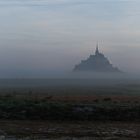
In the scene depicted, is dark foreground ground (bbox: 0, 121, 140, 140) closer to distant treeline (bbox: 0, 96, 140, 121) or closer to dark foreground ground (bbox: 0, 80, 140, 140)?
dark foreground ground (bbox: 0, 80, 140, 140)

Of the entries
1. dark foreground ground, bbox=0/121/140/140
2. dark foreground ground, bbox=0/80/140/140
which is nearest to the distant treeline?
dark foreground ground, bbox=0/80/140/140

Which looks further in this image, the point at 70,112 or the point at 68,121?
the point at 70,112

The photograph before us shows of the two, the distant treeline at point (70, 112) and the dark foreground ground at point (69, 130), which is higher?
the distant treeline at point (70, 112)

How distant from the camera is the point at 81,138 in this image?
2725cm

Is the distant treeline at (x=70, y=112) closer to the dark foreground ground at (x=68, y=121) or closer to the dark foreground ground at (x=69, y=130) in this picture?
the dark foreground ground at (x=68, y=121)

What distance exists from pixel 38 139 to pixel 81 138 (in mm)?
2200

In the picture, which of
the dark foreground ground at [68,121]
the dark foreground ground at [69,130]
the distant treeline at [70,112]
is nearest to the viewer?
the dark foreground ground at [69,130]

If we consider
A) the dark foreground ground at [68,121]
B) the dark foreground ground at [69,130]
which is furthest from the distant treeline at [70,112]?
the dark foreground ground at [69,130]

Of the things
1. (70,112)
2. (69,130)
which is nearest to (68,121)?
(70,112)

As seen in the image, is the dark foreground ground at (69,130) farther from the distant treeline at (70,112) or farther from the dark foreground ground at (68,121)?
the distant treeline at (70,112)

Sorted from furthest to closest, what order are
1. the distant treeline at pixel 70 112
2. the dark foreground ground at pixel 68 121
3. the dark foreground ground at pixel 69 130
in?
1. the distant treeline at pixel 70 112
2. the dark foreground ground at pixel 68 121
3. the dark foreground ground at pixel 69 130

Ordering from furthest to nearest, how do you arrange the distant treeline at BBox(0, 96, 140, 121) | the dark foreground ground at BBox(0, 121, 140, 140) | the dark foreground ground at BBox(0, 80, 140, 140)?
the distant treeline at BBox(0, 96, 140, 121) → the dark foreground ground at BBox(0, 80, 140, 140) → the dark foreground ground at BBox(0, 121, 140, 140)

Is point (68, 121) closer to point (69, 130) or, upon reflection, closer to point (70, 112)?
point (70, 112)

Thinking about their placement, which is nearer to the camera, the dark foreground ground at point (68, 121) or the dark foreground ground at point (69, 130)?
the dark foreground ground at point (69, 130)
